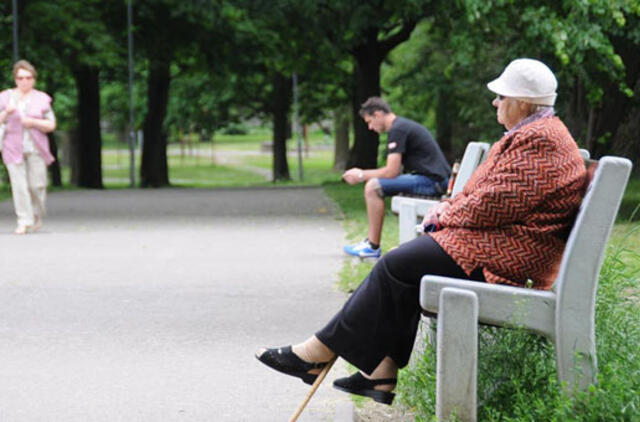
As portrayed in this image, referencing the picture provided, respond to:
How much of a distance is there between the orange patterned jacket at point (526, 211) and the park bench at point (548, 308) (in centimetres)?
13

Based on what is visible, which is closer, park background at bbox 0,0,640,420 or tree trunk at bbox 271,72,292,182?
park background at bbox 0,0,640,420

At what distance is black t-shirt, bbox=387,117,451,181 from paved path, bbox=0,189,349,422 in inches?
45.8

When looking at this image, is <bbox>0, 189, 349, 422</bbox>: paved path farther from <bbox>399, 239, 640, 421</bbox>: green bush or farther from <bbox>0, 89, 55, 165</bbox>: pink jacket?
<bbox>0, 89, 55, 165</bbox>: pink jacket

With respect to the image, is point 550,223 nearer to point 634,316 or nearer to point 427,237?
point 427,237

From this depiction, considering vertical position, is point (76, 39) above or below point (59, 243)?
above

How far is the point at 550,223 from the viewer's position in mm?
4438

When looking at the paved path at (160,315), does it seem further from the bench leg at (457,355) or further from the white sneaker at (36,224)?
the bench leg at (457,355)

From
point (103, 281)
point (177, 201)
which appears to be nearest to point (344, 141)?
point (177, 201)

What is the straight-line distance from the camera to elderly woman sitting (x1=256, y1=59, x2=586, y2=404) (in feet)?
14.5

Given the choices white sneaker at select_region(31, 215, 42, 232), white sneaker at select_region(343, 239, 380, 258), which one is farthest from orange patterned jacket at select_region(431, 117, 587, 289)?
white sneaker at select_region(31, 215, 42, 232)

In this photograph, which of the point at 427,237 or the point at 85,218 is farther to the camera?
the point at 85,218

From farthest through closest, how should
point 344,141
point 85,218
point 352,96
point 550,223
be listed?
point 344,141, point 352,96, point 85,218, point 550,223

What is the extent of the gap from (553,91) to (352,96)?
30.3 m

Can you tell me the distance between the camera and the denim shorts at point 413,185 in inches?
409
